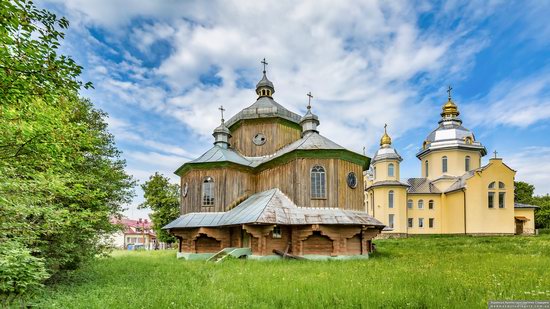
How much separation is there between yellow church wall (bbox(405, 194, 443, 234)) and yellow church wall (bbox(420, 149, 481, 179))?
10.2 feet

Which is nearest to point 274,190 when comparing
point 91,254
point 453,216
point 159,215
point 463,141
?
point 91,254

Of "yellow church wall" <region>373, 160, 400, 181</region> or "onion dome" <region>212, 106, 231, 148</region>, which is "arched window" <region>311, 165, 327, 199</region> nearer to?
"onion dome" <region>212, 106, 231, 148</region>

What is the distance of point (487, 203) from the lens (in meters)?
31.8

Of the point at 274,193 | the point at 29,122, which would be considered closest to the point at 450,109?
the point at 274,193

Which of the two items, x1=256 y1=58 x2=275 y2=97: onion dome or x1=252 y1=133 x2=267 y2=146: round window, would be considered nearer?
x1=252 y1=133 x2=267 y2=146: round window

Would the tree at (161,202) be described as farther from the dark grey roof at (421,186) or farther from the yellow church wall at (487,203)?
the yellow church wall at (487,203)

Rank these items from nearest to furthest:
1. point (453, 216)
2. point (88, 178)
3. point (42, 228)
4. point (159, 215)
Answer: point (42, 228), point (88, 178), point (159, 215), point (453, 216)

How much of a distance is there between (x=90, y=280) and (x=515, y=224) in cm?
4021

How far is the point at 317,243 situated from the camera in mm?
16125

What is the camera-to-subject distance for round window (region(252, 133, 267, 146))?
22891 millimetres

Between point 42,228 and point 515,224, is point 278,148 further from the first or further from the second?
point 515,224

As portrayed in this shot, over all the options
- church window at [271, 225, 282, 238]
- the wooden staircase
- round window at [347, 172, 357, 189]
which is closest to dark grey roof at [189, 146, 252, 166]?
church window at [271, 225, 282, 238]

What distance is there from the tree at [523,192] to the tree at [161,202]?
174ft

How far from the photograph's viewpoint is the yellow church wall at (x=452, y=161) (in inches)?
1438
